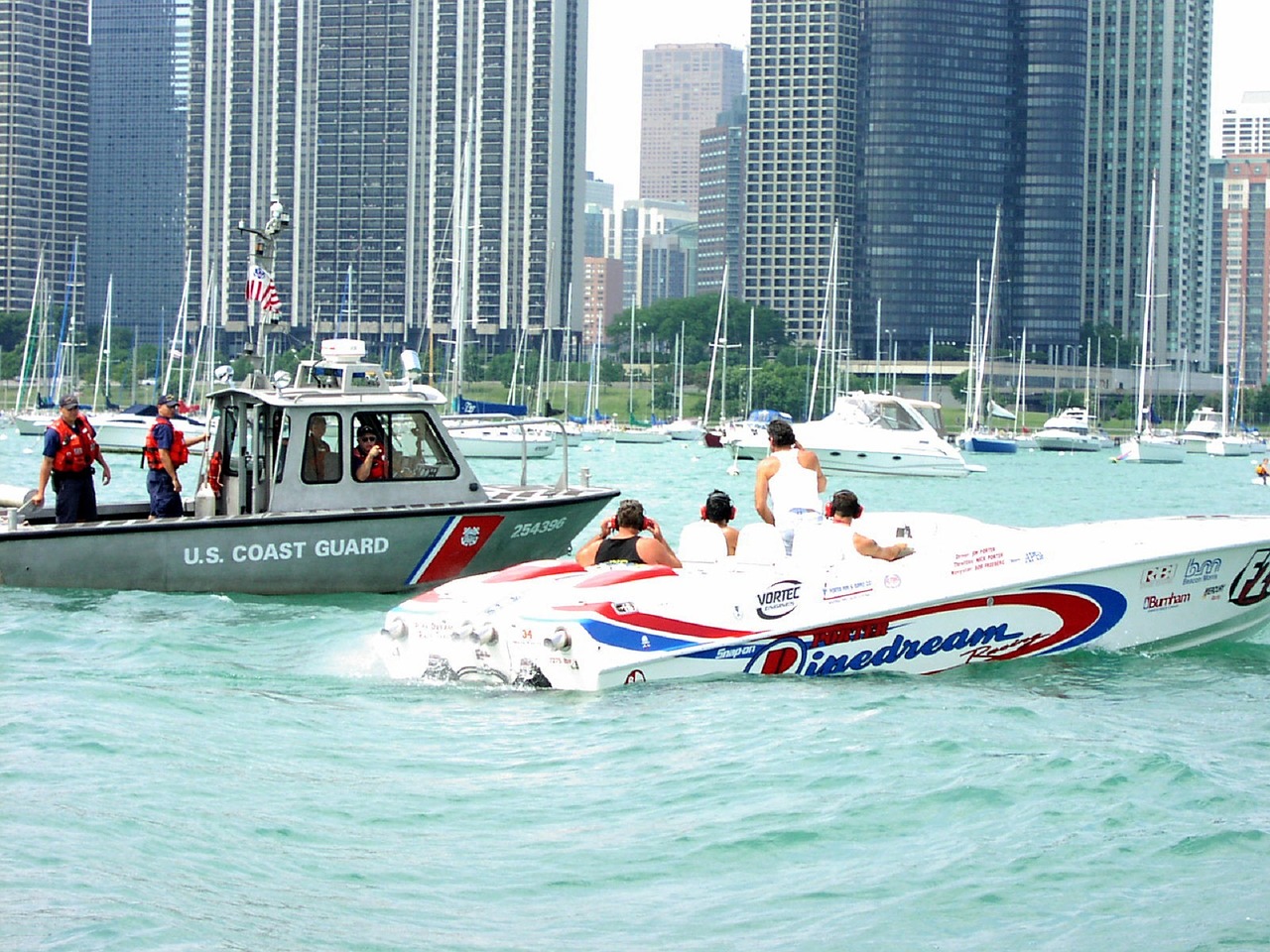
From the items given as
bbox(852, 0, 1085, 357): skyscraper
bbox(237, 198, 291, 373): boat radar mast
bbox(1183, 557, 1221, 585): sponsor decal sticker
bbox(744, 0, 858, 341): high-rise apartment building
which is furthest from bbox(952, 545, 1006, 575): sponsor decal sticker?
bbox(744, 0, 858, 341): high-rise apartment building

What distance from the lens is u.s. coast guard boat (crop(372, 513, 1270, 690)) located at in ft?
36.2

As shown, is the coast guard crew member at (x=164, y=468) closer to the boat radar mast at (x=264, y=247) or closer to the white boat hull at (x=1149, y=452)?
the boat radar mast at (x=264, y=247)

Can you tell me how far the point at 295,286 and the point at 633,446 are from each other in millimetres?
70810

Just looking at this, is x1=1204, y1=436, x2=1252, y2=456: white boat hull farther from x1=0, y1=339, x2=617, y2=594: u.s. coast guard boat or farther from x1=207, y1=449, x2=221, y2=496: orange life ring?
x1=207, y1=449, x2=221, y2=496: orange life ring

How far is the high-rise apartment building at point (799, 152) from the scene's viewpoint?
18725cm

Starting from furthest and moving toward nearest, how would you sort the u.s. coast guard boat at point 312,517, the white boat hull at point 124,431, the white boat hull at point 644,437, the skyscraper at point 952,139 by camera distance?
the skyscraper at point 952,139 < the white boat hull at point 644,437 < the white boat hull at point 124,431 < the u.s. coast guard boat at point 312,517

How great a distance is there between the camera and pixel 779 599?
1144 cm

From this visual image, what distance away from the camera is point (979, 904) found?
7.56 meters

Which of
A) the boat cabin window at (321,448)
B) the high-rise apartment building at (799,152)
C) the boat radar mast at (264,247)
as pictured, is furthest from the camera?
the high-rise apartment building at (799,152)

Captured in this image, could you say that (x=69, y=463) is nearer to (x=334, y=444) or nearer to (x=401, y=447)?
(x=334, y=444)

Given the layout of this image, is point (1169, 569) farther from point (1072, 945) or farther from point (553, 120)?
point (553, 120)

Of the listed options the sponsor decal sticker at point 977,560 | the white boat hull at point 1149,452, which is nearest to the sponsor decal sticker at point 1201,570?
the sponsor decal sticker at point 977,560

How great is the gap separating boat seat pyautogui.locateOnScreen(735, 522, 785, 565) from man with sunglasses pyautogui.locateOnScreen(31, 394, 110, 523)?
21.6ft

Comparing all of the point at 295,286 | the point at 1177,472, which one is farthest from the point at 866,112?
the point at 1177,472
